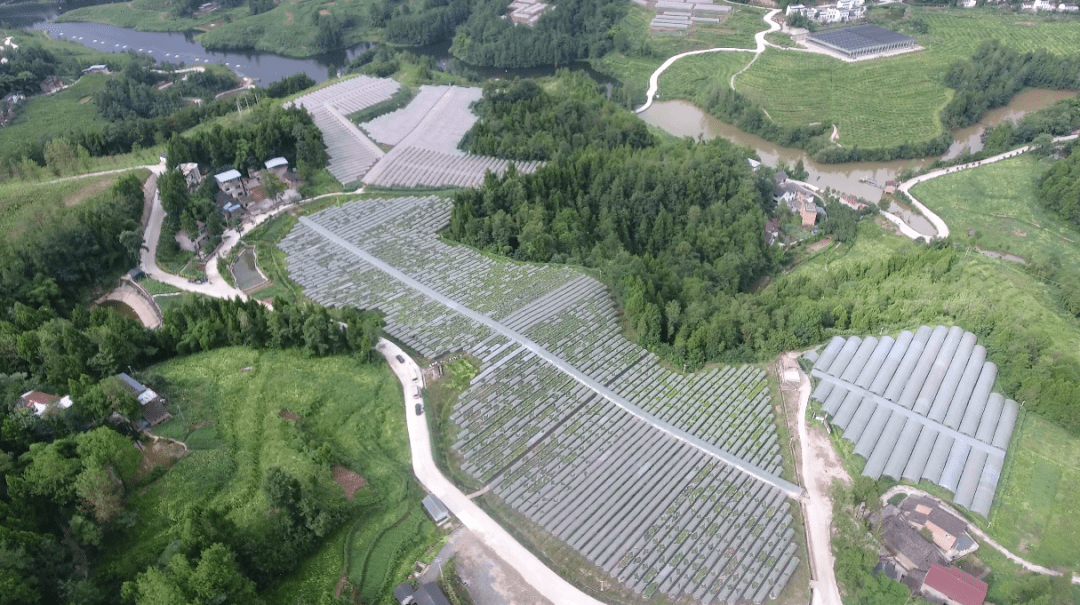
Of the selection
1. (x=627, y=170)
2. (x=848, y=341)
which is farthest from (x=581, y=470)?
(x=627, y=170)

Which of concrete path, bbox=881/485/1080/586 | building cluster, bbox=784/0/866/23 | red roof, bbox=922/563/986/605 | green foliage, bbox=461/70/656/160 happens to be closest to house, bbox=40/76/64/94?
green foliage, bbox=461/70/656/160

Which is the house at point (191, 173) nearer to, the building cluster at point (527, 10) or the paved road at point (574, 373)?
the paved road at point (574, 373)

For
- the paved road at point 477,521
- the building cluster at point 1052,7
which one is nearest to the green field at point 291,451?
the paved road at point 477,521

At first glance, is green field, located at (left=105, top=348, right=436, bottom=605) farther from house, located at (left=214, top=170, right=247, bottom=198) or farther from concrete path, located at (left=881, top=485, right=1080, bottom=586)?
concrete path, located at (left=881, top=485, right=1080, bottom=586)

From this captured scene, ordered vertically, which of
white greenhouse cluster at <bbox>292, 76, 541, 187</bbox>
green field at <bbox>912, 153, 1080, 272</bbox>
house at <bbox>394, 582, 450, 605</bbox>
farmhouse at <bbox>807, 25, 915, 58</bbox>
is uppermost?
white greenhouse cluster at <bbox>292, 76, 541, 187</bbox>

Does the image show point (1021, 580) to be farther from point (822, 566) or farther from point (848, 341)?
point (848, 341)

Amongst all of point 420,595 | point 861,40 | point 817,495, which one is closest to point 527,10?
point 861,40
